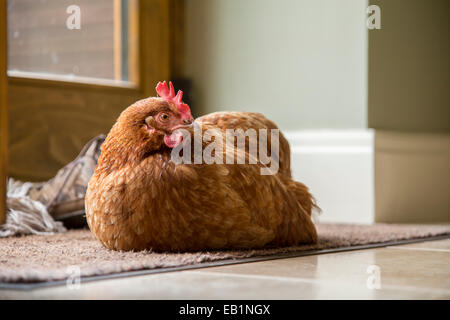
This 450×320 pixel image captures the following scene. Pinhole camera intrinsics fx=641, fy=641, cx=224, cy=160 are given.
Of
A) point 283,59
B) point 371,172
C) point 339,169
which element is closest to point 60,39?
point 283,59

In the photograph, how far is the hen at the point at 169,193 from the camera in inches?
52.6

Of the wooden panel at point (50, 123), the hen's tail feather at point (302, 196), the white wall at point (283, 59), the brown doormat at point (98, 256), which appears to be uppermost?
the white wall at point (283, 59)

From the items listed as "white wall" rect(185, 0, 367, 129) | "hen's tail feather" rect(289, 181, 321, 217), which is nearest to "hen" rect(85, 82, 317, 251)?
"hen's tail feather" rect(289, 181, 321, 217)

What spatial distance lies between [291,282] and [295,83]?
1.72 m

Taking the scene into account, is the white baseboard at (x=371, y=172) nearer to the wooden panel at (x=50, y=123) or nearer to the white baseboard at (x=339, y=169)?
the white baseboard at (x=339, y=169)

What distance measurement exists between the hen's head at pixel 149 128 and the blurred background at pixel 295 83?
1245 millimetres

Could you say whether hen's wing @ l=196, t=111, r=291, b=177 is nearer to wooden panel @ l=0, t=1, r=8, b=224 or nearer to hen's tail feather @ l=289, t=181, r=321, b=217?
hen's tail feather @ l=289, t=181, r=321, b=217

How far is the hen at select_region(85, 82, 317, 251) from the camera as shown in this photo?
1335 millimetres

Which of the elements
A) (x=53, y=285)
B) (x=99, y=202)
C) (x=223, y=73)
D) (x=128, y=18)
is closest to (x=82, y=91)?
(x=128, y=18)

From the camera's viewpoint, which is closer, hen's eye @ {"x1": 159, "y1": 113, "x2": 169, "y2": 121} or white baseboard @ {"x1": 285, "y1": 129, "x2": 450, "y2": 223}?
hen's eye @ {"x1": 159, "y1": 113, "x2": 169, "y2": 121}

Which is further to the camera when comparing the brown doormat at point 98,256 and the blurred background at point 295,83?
the blurred background at point 295,83

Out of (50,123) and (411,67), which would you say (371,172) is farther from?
(50,123)

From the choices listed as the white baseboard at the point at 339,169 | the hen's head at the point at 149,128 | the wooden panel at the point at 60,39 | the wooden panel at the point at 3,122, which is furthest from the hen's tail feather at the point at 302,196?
the wooden panel at the point at 60,39

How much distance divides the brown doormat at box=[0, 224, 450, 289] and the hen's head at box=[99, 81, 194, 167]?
219 mm
